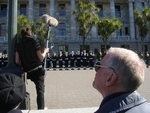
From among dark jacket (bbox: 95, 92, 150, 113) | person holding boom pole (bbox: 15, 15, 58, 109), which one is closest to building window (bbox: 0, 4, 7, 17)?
person holding boom pole (bbox: 15, 15, 58, 109)

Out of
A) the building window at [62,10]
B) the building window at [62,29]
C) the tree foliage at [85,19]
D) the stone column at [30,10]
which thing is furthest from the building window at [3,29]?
the tree foliage at [85,19]

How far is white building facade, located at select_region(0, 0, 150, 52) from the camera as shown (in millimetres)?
45938

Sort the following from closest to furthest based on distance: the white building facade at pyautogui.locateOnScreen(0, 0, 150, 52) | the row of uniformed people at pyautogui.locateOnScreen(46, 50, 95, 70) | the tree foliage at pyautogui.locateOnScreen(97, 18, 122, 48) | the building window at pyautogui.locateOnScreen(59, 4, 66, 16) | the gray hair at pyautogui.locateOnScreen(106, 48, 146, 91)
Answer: the gray hair at pyautogui.locateOnScreen(106, 48, 146, 91) → the row of uniformed people at pyautogui.locateOnScreen(46, 50, 95, 70) → the tree foliage at pyautogui.locateOnScreen(97, 18, 122, 48) → the white building facade at pyautogui.locateOnScreen(0, 0, 150, 52) → the building window at pyautogui.locateOnScreen(59, 4, 66, 16)

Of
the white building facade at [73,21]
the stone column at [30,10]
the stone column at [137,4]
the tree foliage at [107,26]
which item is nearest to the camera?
the tree foliage at [107,26]

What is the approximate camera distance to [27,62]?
17.3 feet

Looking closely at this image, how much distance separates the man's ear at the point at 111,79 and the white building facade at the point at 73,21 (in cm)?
4344

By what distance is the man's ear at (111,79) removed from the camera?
1.81 meters

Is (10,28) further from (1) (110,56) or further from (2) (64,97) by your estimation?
(1) (110,56)

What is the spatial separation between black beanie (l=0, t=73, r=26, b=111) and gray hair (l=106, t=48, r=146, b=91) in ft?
2.42

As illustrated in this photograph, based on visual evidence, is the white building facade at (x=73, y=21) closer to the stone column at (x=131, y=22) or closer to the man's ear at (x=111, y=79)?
the stone column at (x=131, y=22)

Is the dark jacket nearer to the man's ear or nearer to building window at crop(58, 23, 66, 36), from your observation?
the man's ear

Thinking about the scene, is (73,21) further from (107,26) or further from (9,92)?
(9,92)

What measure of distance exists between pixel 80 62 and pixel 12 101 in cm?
2370

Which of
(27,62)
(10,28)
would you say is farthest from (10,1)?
(27,62)
